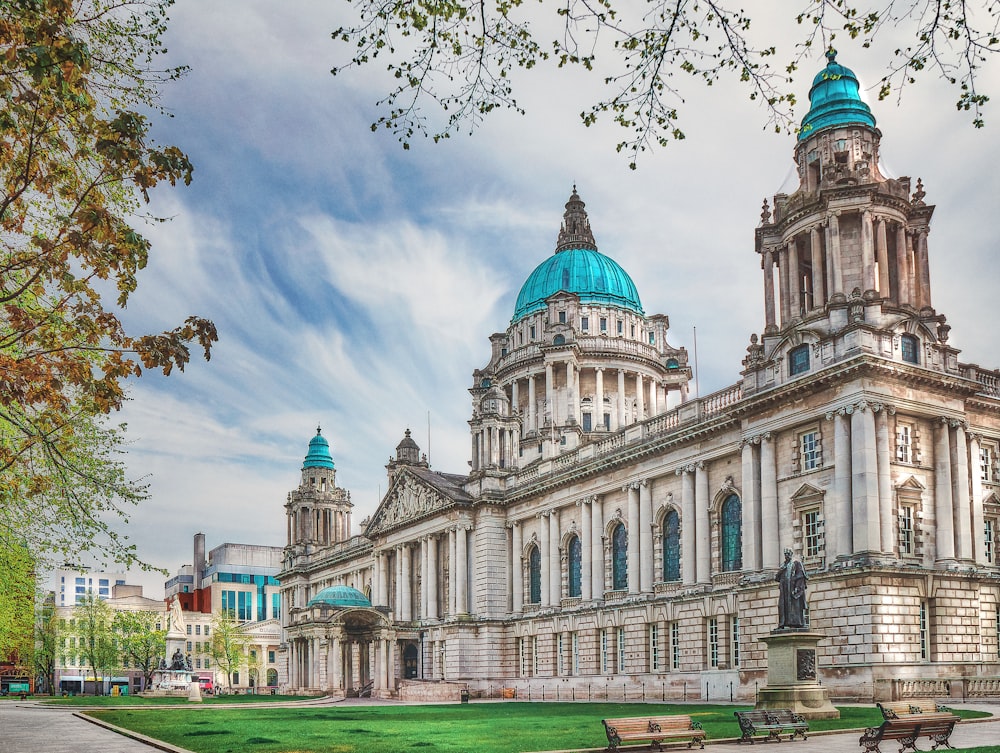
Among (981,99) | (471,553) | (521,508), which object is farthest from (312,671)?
(981,99)

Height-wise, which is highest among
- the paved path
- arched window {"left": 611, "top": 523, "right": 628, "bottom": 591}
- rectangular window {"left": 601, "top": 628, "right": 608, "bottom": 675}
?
arched window {"left": 611, "top": 523, "right": 628, "bottom": 591}

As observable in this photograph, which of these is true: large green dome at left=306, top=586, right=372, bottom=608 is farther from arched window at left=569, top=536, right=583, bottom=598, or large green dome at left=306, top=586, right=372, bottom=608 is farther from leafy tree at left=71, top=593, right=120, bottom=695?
leafy tree at left=71, top=593, right=120, bottom=695

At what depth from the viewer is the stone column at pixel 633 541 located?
59031 mm

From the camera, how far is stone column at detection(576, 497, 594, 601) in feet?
207

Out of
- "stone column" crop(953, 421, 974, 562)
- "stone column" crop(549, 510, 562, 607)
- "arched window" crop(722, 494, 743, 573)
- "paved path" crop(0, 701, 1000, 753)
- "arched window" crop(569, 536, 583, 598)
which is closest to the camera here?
"paved path" crop(0, 701, 1000, 753)

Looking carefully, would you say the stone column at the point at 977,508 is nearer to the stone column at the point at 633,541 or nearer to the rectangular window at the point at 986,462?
the rectangular window at the point at 986,462

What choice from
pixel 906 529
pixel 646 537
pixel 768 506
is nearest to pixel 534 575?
pixel 646 537

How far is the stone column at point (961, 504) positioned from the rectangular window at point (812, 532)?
221 inches

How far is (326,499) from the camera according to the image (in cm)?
11025

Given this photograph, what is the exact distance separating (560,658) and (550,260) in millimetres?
44661

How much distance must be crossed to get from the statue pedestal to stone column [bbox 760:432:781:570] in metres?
14.9

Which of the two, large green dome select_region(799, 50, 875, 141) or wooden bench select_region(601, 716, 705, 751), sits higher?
large green dome select_region(799, 50, 875, 141)

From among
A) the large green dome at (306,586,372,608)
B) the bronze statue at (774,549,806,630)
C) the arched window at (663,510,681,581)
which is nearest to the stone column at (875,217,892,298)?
the arched window at (663,510,681,581)

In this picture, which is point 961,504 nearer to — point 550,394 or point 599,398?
point 550,394
